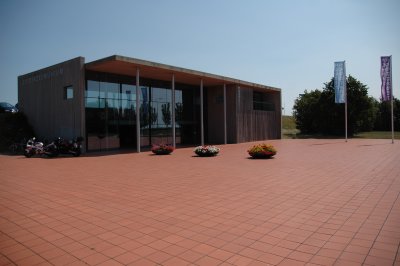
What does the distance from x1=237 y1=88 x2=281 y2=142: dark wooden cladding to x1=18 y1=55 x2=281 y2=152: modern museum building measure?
9 centimetres

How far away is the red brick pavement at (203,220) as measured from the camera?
391 centimetres

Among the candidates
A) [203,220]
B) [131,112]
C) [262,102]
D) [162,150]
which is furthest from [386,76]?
[203,220]

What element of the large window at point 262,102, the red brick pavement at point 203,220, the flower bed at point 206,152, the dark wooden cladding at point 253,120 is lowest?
the red brick pavement at point 203,220

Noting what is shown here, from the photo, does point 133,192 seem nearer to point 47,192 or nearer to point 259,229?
point 47,192

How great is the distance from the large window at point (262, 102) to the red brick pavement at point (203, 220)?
22.3 meters

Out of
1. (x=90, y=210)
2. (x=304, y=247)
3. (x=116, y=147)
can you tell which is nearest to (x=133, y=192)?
(x=90, y=210)

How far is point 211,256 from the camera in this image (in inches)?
153

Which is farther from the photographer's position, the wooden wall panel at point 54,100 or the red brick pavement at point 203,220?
the wooden wall panel at point 54,100

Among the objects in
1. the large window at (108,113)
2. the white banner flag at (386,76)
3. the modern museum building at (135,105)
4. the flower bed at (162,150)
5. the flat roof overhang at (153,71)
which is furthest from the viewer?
the white banner flag at (386,76)

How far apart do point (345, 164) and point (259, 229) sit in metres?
8.97

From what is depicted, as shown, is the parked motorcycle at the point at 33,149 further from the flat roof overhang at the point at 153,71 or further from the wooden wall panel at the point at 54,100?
the flat roof overhang at the point at 153,71

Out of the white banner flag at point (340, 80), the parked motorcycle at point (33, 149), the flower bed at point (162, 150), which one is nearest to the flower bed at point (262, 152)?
the flower bed at point (162, 150)

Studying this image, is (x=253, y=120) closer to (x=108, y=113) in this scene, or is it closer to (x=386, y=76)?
(x=386, y=76)

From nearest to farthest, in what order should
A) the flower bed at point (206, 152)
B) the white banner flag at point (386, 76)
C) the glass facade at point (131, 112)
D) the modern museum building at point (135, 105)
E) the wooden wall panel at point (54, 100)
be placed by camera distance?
the flower bed at point (206, 152) < the wooden wall panel at point (54, 100) < the modern museum building at point (135, 105) < the glass facade at point (131, 112) < the white banner flag at point (386, 76)
